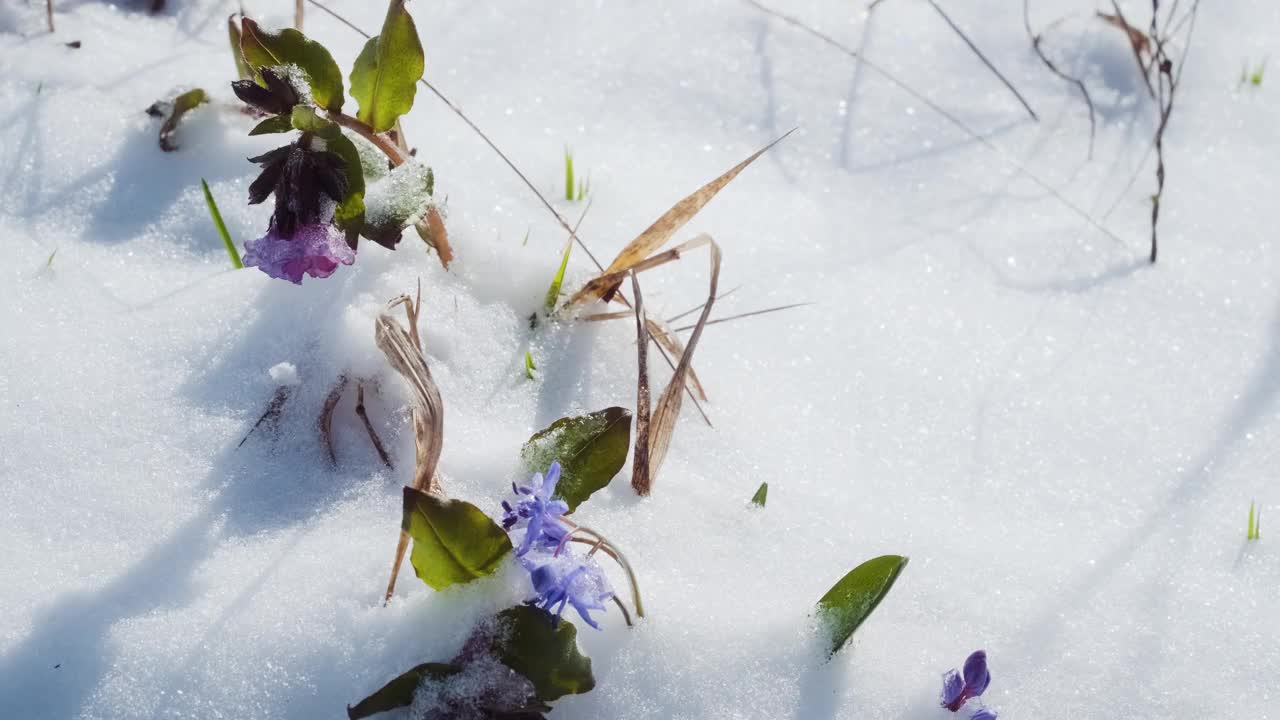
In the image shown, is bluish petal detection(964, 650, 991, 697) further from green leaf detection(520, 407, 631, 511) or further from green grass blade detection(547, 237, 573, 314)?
green grass blade detection(547, 237, 573, 314)

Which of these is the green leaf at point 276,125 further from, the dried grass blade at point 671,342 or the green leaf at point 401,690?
the green leaf at point 401,690

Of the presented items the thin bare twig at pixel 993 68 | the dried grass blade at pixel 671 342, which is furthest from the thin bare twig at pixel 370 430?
the thin bare twig at pixel 993 68

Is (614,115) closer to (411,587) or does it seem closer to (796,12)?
(796,12)

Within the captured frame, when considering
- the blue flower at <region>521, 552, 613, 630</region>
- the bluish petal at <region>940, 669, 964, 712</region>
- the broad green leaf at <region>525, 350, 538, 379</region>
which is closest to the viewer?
the blue flower at <region>521, 552, 613, 630</region>

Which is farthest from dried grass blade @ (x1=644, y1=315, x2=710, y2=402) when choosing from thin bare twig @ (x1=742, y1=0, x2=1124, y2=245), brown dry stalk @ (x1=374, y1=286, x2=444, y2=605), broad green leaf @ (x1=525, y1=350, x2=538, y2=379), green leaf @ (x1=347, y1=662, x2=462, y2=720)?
thin bare twig @ (x1=742, y1=0, x2=1124, y2=245)

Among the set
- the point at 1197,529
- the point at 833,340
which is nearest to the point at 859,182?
the point at 833,340
